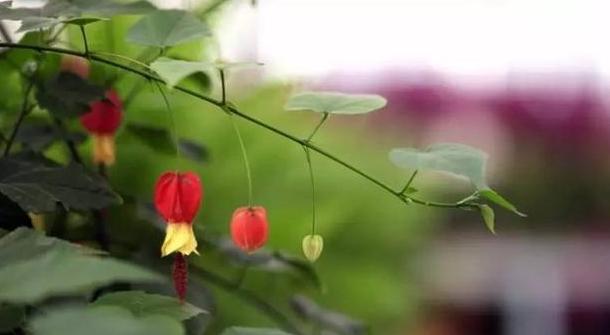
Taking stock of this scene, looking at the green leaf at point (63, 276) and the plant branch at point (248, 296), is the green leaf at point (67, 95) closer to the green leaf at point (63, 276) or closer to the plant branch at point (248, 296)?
the plant branch at point (248, 296)

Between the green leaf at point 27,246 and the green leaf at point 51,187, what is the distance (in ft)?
0.28

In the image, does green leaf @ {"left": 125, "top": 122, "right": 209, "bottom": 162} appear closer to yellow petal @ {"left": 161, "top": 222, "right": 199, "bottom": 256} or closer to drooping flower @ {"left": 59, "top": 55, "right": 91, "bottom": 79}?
drooping flower @ {"left": 59, "top": 55, "right": 91, "bottom": 79}

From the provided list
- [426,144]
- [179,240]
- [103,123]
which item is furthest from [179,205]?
[426,144]

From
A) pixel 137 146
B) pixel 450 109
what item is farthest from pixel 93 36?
pixel 450 109

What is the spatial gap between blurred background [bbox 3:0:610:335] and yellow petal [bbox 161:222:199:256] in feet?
0.74

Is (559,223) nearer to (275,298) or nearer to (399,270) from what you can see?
(399,270)

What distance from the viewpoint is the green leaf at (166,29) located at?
0.40 meters

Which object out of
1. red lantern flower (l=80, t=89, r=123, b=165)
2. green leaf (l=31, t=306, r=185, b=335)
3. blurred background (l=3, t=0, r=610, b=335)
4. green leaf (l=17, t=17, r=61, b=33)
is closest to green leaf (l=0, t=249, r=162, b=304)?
green leaf (l=31, t=306, r=185, b=335)

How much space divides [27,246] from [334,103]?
5.7 inches

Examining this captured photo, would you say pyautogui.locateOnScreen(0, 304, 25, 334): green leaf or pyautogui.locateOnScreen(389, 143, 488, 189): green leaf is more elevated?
pyautogui.locateOnScreen(389, 143, 488, 189): green leaf

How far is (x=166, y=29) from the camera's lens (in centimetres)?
41

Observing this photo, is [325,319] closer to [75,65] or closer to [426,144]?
[75,65]

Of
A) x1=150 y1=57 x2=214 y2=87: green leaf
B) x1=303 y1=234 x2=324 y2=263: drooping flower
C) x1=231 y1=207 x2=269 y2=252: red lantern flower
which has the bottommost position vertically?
x1=303 y1=234 x2=324 y2=263: drooping flower

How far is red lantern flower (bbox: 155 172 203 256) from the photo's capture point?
16.3 inches
